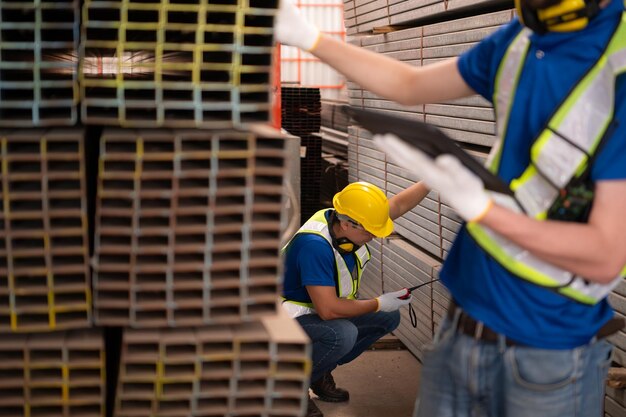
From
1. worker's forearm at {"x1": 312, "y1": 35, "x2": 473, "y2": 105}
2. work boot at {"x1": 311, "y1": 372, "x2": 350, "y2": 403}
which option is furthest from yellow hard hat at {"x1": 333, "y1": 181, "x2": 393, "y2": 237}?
worker's forearm at {"x1": 312, "y1": 35, "x2": 473, "y2": 105}

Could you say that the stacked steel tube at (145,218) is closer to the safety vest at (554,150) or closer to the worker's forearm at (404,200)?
the safety vest at (554,150)

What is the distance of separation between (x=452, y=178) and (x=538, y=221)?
10.0 inches

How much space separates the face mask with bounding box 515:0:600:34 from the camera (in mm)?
2238

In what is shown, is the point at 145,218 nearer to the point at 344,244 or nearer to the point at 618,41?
the point at 618,41

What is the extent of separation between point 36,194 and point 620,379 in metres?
2.61

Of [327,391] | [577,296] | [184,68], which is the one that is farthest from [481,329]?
[327,391]

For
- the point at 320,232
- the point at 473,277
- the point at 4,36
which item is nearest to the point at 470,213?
the point at 473,277

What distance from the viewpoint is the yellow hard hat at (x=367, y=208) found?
15.7 ft

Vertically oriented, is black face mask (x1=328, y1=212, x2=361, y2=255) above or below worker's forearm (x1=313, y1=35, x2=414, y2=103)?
below

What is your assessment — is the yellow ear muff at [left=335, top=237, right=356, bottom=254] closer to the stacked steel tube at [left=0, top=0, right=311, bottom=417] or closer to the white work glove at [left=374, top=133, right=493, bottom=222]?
the stacked steel tube at [left=0, top=0, right=311, bottom=417]

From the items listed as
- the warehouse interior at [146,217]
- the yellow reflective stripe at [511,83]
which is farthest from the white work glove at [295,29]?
the yellow reflective stripe at [511,83]

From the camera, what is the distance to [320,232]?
4.84m

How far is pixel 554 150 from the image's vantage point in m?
2.26

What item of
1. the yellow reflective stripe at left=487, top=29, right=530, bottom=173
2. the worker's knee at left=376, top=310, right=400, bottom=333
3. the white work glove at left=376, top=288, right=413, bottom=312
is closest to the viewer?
the yellow reflective stripe at left=487, top=29, right=530, bottom=173
